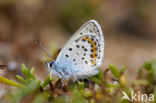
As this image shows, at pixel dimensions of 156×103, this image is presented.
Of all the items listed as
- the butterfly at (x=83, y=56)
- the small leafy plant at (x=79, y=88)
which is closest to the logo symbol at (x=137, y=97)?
the small leafy plant at (x=79, y=88)

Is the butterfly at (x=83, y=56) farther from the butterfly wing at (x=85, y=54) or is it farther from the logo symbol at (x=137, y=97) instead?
the logo symbol at (x=137, y=97)

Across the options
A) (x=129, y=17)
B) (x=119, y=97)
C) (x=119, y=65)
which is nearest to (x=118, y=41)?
(x=129, y=17)

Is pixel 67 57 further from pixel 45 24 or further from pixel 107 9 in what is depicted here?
pixel 107 9

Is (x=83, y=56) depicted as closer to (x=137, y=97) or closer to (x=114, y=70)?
(x=114, y=70)

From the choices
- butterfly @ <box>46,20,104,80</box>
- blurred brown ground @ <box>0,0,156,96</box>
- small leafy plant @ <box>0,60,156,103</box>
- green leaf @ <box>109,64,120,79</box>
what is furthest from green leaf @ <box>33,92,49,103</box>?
blurred brown ground @ <box>0,0,156,96</box>

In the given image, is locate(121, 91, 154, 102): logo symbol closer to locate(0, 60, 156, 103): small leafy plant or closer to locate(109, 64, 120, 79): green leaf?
locate(0, 60, 156, 103): small leafy plant

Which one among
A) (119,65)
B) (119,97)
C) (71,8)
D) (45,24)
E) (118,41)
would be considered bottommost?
(119,97)
